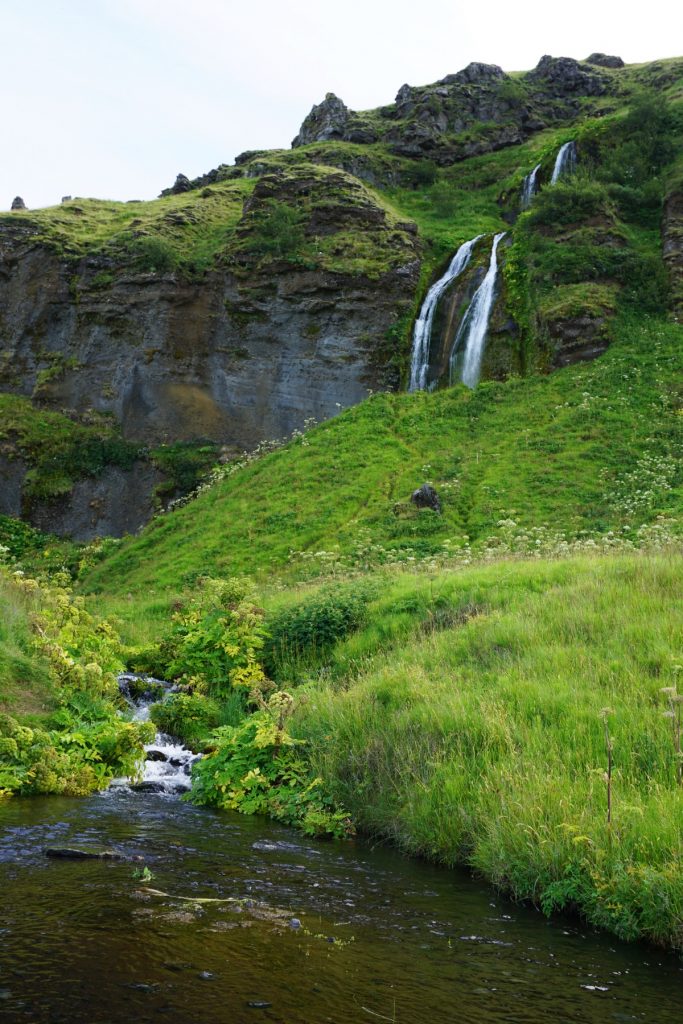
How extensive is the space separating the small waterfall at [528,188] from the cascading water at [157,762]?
1847 inches

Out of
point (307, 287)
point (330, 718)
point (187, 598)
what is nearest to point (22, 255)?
point (307, 287)

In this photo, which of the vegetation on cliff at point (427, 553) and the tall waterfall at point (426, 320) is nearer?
the vegetation on cliff at point (427, 553)

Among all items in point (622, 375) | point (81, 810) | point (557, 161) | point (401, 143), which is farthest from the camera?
point (401, 143)

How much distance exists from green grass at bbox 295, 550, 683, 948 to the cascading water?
1820mm

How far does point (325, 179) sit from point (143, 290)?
1395cm

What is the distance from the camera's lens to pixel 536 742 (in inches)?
297

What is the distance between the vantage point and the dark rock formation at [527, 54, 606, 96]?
75.1 m

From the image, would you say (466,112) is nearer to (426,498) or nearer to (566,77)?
(566,77)

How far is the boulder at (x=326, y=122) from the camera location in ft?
234

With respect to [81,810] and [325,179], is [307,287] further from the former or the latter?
[81,810]

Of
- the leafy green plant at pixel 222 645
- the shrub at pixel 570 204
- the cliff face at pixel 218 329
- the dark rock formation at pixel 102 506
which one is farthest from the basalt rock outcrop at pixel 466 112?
the leafy green plant at pixel 222 645

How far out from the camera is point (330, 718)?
9.63 metres

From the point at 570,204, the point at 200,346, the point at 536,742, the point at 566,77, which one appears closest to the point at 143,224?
the point at 200,346

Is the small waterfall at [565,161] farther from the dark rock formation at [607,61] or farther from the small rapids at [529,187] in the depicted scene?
the dark rock formation at [607,61]
